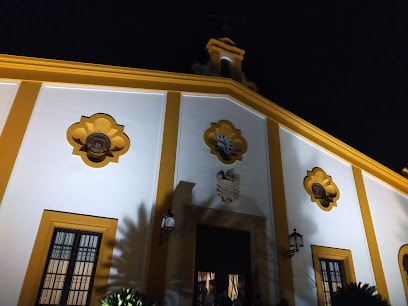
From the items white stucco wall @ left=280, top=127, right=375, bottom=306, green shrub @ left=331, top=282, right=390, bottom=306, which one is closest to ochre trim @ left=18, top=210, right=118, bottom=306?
white stucco wall @ left=280, top=127, right=375, bottom=306

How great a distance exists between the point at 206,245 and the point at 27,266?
4433 millimetres

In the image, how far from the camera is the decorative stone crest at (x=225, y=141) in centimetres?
1000

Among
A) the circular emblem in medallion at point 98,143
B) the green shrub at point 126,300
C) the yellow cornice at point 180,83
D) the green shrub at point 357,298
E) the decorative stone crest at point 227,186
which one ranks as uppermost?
the yellow cornice at point 180,83

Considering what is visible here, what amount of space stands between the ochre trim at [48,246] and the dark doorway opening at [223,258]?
2458 mm

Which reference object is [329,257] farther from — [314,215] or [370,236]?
[370,236]

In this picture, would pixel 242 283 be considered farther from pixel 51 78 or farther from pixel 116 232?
pixel 51 78

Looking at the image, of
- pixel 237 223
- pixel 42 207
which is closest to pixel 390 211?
pixel 237 223

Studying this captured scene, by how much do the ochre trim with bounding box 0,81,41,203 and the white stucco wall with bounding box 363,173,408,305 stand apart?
37.3 feet

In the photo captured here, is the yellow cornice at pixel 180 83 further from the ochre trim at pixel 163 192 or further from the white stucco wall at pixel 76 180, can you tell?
the ochre trim at pixel 163 192

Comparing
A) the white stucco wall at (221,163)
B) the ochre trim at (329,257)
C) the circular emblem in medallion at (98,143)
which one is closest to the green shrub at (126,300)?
the white stucco wall at (221,163)

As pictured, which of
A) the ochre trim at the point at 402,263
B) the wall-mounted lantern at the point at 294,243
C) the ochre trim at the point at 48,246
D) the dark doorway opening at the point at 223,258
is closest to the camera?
the ochre trim at the point at 48,246

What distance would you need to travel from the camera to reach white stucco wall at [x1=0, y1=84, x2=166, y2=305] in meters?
6.98

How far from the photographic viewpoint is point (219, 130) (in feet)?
34.2

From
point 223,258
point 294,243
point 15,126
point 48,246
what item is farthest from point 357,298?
point 15,126
